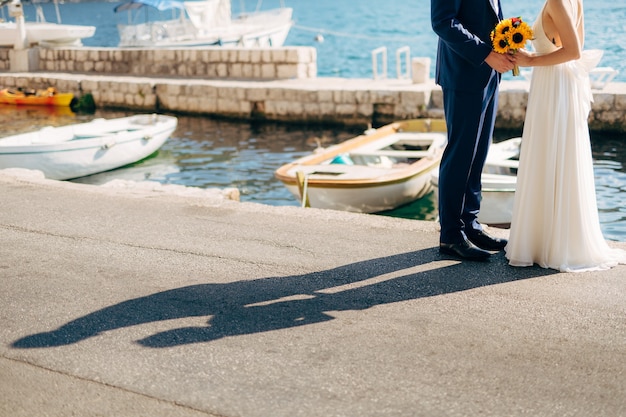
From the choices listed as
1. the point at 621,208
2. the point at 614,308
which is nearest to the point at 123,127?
A: the point at 621,208

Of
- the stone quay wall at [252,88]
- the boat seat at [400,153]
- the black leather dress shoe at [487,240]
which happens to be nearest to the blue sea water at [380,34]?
the stone quay wall at [252,88]

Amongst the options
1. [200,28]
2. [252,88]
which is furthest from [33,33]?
[252,88]

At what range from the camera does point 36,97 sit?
2041cm

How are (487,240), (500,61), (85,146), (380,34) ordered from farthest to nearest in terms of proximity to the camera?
(380,34), (85,146), (487,240), (500,61)

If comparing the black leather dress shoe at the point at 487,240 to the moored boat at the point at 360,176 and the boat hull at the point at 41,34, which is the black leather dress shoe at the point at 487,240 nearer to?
the moored boat at the point at 360,176

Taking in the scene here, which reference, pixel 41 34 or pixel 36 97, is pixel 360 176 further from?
pixel 41 34

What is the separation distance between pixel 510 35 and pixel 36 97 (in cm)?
1836

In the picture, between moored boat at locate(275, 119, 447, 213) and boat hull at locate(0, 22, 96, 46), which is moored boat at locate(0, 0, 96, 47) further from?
moored boat at locate(275, 119, 447, 213)

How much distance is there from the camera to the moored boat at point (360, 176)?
955 cm

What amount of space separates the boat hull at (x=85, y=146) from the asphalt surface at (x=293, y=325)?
22.8 ft

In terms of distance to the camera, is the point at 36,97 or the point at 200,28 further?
the point at 200,28

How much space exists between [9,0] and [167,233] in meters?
21.6

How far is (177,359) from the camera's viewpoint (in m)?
3.33

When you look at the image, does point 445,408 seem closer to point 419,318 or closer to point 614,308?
point 419,318
